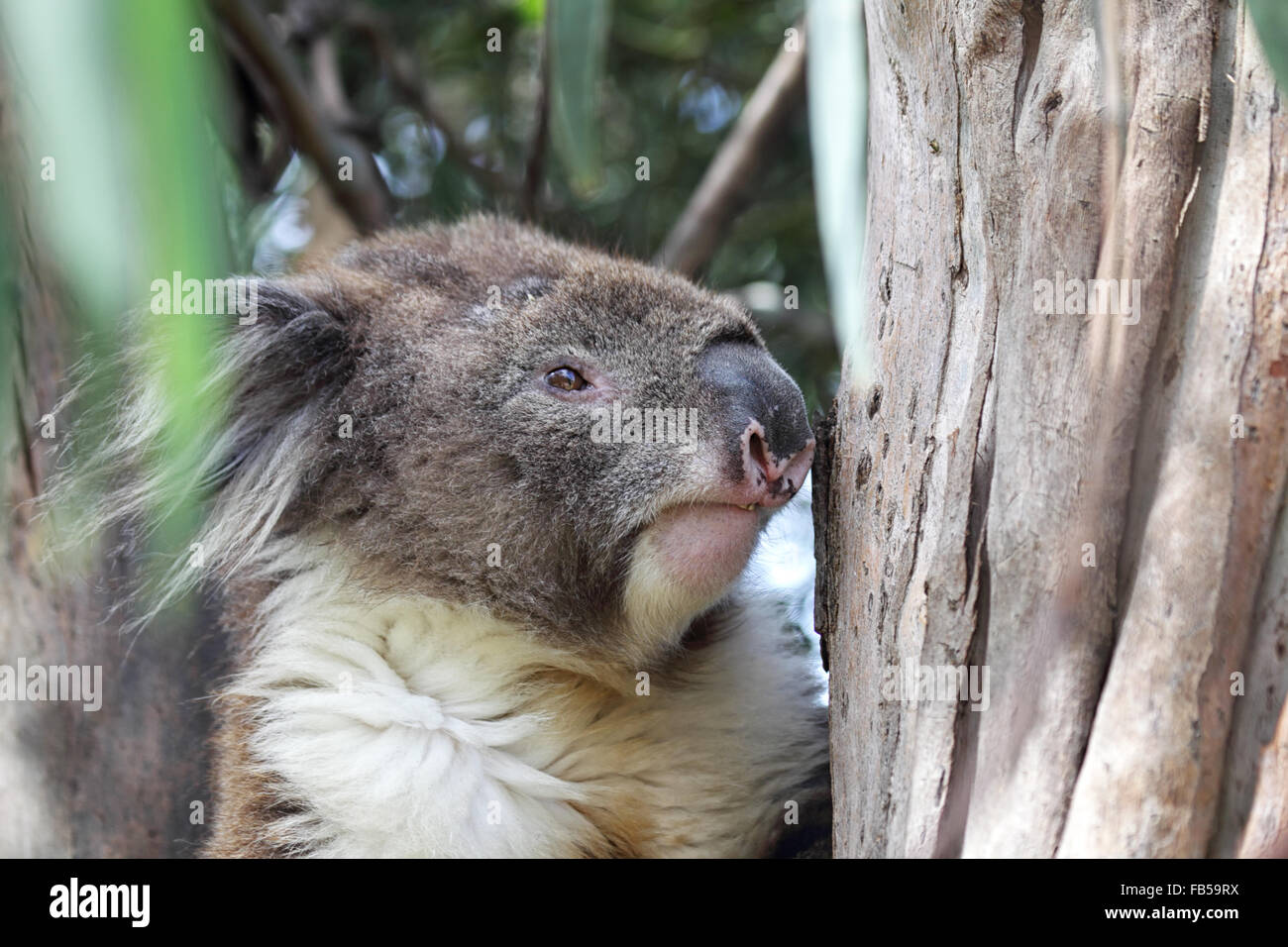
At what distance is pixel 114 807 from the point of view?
10.6 ft

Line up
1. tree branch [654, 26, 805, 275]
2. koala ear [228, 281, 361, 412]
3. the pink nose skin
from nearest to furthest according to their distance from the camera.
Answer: the pink nose skin → koala ear [228, 281, 361, 412] → tree branch [654, 26, 805, 275]

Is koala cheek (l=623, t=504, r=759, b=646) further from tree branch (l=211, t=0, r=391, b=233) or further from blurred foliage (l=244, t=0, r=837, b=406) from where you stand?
blurred foliage (l=244, t=0, r=837, b=406)

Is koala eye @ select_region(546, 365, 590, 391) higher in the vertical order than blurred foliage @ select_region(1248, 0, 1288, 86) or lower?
lower

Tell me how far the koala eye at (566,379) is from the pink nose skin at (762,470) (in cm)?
39

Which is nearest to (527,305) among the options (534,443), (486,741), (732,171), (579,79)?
(534,443)

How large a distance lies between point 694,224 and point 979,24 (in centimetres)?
259

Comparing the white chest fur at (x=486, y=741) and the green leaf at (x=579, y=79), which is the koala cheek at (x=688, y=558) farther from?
the green leaf at (x=579, y=79)

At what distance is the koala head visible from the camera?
2.21 m

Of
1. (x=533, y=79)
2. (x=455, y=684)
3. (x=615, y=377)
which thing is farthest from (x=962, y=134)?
(x=533, y=79)

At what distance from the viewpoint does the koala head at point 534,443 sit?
2.21 m

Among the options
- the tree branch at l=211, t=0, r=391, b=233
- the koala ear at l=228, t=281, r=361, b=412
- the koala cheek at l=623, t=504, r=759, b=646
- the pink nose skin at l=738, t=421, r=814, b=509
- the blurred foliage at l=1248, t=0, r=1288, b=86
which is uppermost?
the tree branch at l=211, t=0, r=391, b=233

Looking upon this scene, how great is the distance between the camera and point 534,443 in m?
2.32

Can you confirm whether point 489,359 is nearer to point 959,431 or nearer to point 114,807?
point 959,431

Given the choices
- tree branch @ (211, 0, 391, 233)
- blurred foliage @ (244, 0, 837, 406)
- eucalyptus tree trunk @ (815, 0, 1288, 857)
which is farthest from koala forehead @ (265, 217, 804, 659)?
blurred foliage @ (244, 0, 837, 406)
